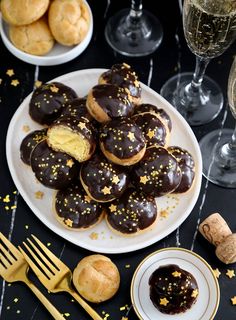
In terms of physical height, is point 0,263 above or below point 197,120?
below

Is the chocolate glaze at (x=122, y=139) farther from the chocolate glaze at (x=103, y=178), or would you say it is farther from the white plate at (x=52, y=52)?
the white plate at (x=52, y=52)

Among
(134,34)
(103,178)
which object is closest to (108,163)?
(103,178)

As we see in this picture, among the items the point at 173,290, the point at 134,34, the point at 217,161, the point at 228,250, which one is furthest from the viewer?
the point at 134,34

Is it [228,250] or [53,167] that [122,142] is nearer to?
[53,167]

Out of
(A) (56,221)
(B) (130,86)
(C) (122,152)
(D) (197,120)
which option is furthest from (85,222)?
(D) (197,120)

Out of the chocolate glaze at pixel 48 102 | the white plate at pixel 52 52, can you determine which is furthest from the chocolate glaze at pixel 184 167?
the white plate at pixel 52 52

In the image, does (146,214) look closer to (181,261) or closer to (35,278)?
(181,261)
